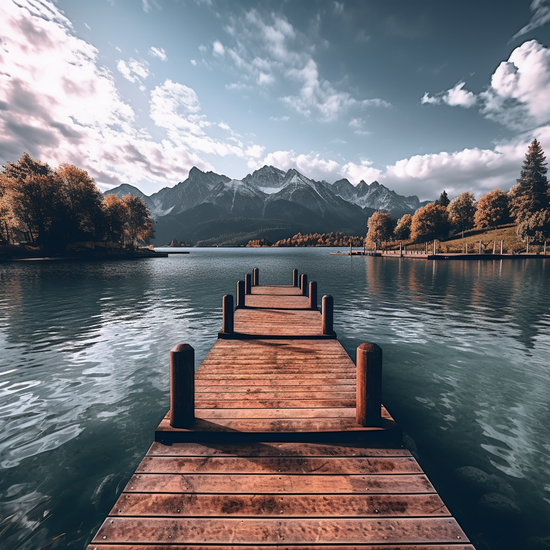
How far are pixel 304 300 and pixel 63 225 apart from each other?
8043cm

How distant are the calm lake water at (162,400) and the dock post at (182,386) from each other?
1.83 metres

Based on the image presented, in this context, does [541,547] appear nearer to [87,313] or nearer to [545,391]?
[545,391]

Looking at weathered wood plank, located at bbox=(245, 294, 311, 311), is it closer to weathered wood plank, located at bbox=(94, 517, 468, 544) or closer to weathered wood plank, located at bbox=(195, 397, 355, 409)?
weathered wood plank, located at bbox=(195, 397, 355, 409)

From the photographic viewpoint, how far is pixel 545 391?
28.3 feet

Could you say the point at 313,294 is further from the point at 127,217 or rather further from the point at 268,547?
the point at 127,217

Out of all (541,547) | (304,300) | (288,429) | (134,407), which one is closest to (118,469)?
(134,407)

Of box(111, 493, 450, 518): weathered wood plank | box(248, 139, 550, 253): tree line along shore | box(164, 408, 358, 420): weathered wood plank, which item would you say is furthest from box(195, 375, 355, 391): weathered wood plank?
box(248, 139, 550, 253): tree line along shore

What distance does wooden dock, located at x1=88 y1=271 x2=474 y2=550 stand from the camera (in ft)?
10.4

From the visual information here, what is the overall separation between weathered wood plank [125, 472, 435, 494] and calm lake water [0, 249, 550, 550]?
4.85ft

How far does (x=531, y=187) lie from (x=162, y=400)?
377ft

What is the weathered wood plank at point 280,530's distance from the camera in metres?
3.12

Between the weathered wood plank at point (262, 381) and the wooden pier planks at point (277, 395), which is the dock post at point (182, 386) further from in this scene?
the weathered wood plank at point (262, 381)

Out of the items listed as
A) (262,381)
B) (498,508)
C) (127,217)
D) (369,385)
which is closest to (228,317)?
(262,381)

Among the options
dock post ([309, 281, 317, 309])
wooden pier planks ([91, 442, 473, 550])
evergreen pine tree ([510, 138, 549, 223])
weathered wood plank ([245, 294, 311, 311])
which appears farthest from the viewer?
evergreen pine tree ([510, 138, 549, 223])
